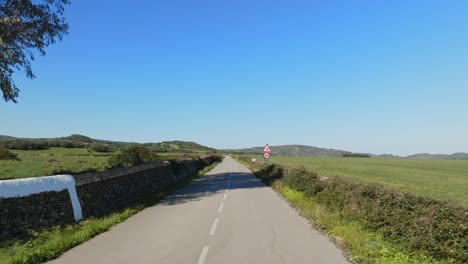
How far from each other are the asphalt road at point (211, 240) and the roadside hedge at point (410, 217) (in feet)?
4.96

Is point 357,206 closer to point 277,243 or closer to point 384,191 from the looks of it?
point 384,191

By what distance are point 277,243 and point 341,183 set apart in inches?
240

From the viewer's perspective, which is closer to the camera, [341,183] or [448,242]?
[448,242]

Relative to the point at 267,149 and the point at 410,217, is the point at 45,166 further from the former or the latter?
the point at 410,217

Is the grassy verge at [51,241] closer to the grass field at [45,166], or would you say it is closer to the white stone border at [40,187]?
the white stone border at [40,187]

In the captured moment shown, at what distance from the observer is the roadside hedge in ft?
24.1

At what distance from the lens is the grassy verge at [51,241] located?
8.18 meters

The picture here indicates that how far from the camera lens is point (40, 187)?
11.6m

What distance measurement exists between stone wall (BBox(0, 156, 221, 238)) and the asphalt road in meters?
1.72

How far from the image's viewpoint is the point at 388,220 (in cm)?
983

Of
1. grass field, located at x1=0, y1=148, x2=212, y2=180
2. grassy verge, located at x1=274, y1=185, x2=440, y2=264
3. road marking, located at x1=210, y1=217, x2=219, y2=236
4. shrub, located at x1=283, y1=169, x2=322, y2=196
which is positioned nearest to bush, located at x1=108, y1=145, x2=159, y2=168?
grass field, located at x1=0, y1=148, x2=212, y2=180

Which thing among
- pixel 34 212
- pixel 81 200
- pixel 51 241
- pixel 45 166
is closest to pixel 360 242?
pixel 51 241

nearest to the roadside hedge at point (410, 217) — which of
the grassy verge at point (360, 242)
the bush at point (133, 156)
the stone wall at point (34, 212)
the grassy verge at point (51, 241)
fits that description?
the grassy verge at point (360, 242)

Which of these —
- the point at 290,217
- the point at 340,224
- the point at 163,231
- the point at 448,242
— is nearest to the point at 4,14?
the point at 163,231
